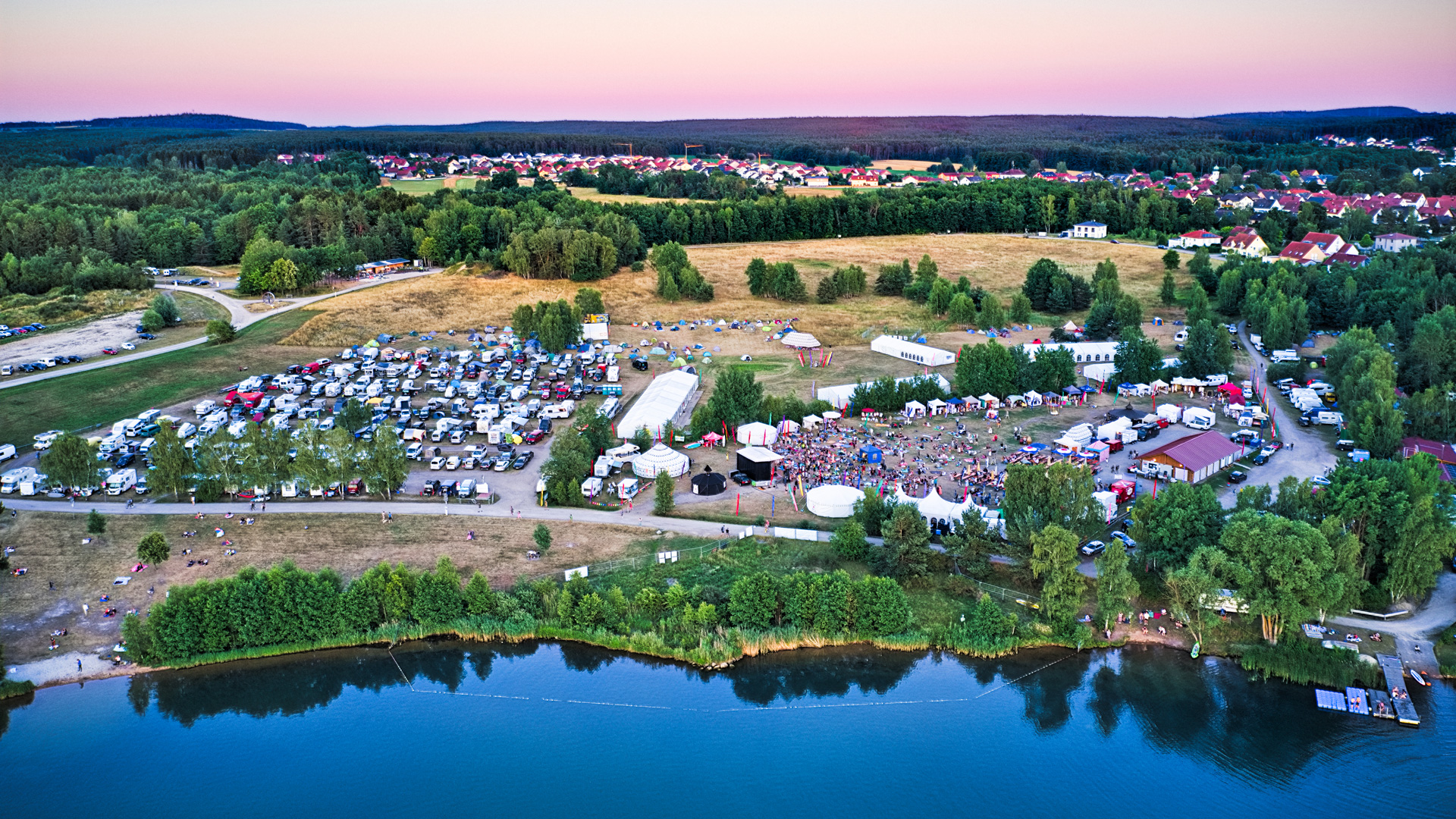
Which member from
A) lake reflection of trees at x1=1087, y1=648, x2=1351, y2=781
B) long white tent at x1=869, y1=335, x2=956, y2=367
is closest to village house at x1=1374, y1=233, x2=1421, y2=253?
long white tent at x1=869, y1=335, x2=956, y2=367

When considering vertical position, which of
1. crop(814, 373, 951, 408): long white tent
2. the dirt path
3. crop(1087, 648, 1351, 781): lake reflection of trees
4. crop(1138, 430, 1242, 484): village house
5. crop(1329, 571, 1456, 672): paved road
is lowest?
crop(1087, 648, 1351, 781): lake reflection of trees

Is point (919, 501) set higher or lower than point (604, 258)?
lower

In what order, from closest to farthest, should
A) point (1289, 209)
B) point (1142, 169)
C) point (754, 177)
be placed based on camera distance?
point (1289, 209) < point (754, 177) < point (1142, 169)

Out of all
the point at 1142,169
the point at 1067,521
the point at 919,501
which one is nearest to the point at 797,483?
the point at 919,501

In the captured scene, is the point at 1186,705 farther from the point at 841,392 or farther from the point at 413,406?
the point at 413,406

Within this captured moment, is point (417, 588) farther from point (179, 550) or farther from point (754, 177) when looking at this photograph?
point (754, 177)

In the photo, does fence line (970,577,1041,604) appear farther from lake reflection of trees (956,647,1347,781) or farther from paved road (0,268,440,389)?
paved road (0,268,440,389)
